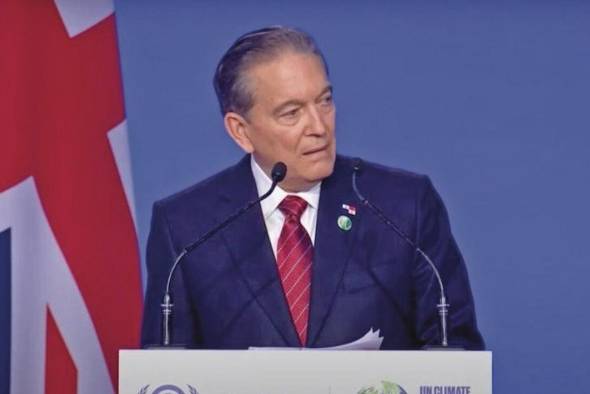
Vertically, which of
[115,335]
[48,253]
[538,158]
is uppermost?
[538,158]

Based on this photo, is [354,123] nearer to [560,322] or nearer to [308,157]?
[308,157]

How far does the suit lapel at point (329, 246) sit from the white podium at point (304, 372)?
811 millimetres

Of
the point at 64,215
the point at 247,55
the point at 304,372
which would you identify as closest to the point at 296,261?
the point at 247,55

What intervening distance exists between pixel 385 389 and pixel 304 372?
18cm

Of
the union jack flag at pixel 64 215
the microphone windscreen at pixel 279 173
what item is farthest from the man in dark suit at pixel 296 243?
the microphone windscreen at pixel 279 173

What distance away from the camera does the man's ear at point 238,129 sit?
3.91m

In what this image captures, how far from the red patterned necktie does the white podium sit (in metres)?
0.83

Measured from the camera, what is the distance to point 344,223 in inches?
150

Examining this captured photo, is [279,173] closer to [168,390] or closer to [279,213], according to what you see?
[279,213]

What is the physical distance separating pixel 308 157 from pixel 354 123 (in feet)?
0.93

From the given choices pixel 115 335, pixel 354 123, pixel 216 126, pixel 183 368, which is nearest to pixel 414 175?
pixel 354 123

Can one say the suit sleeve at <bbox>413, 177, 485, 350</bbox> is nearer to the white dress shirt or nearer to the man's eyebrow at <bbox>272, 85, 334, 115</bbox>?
the white dress shirt

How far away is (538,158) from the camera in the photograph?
157 inches

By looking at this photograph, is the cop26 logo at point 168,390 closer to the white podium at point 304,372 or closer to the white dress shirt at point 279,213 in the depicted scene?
the white podium at point 304,372
